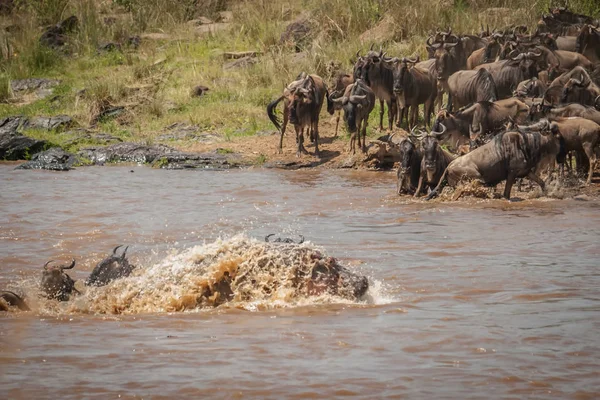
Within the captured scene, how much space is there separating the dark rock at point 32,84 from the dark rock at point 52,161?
535cm

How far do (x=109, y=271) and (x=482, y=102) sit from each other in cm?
861

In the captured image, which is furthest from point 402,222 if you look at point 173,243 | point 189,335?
point 189,335

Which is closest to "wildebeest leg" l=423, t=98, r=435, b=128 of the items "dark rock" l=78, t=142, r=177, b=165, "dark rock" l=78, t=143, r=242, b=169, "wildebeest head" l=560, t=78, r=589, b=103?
"wildebeest head" l=560, t=78, r=589, b=103

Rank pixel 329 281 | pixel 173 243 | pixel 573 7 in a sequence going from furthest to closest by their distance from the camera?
pixel 573 7 < pixel 173 243 < pixel 329 281

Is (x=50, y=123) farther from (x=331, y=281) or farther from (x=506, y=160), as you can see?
(x=331, y=281)

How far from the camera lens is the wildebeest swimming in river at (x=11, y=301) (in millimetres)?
7121

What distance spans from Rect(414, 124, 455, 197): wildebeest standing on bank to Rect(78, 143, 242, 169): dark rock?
179 inches

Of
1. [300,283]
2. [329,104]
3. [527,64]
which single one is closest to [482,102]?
[527,64]

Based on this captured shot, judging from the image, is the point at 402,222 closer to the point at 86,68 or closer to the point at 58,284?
the point at 58,284

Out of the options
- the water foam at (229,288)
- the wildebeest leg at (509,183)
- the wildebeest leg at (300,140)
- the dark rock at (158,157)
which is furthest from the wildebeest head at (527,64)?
A: the water foam at (229,288)

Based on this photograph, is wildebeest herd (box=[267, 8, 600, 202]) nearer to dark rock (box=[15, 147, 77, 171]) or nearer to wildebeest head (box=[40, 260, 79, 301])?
dark rock (box=[15, 147, 77, 171])

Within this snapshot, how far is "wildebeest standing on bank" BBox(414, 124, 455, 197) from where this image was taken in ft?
43.0

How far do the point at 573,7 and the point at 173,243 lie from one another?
15.8 metres

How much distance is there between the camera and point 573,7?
76.3ft
